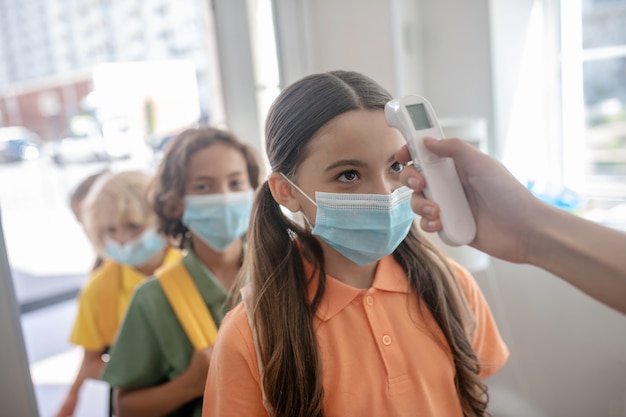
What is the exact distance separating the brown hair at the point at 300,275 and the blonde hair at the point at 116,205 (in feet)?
3.18

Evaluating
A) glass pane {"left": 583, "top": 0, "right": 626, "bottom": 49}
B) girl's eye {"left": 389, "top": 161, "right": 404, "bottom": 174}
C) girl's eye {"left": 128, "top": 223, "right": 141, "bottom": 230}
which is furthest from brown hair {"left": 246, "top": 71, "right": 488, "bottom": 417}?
glass pane {"left": 583, "top": 0, "right": 626, "bottom": 49}

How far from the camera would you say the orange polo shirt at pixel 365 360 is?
955mm

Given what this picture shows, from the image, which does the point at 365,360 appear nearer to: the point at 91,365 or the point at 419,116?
the point at 419,116

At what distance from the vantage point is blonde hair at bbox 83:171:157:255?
1.98 meters

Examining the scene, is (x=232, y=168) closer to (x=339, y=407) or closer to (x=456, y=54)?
(x=339, y=407)

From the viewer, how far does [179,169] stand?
1.61 m

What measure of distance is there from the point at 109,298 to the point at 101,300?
0.09 ft

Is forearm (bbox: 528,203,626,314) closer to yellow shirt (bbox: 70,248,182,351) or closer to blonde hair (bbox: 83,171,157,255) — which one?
yellow shirt (bbox: 70,248,182,351)

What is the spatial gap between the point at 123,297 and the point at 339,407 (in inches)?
47.5

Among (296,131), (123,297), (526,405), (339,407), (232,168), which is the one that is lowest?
(526,405)

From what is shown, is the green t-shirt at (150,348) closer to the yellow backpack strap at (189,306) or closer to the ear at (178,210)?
the yellow backpack strap at (189,306)

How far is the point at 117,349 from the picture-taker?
54.7 inches

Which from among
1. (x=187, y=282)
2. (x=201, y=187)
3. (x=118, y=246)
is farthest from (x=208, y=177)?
(x=118, y=246)

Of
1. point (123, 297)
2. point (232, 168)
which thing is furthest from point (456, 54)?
point (123, 297)
